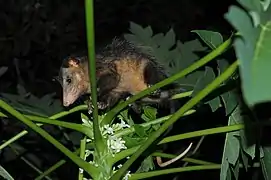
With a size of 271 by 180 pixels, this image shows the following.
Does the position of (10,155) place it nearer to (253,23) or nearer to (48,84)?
(48,84)

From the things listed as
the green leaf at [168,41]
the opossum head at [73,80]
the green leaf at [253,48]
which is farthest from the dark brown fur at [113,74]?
the green leaf at [253,48]

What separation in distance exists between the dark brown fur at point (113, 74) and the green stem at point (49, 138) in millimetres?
166

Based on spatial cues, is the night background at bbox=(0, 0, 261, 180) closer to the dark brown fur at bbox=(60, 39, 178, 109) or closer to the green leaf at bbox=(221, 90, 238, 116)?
the dark brown fur at bbox=(60, 39, 178, 109)

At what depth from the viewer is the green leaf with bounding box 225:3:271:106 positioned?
0.38 m

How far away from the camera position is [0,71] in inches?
66.2

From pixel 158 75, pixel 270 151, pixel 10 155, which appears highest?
pixel 158 75

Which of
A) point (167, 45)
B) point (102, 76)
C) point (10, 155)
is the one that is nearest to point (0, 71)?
point (10, 155)

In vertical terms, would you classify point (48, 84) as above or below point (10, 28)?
below

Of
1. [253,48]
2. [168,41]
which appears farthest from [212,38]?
[168,41]

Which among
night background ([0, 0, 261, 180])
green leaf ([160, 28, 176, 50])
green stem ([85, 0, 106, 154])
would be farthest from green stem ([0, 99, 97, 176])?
night background ([0, 0, 261, 180])

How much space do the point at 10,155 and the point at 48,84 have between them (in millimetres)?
671

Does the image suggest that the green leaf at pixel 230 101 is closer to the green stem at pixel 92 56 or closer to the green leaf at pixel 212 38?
the green leaf at pixel 212 38

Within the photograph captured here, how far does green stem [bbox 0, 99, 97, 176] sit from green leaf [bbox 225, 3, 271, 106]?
357mm

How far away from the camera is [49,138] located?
2.55ft
